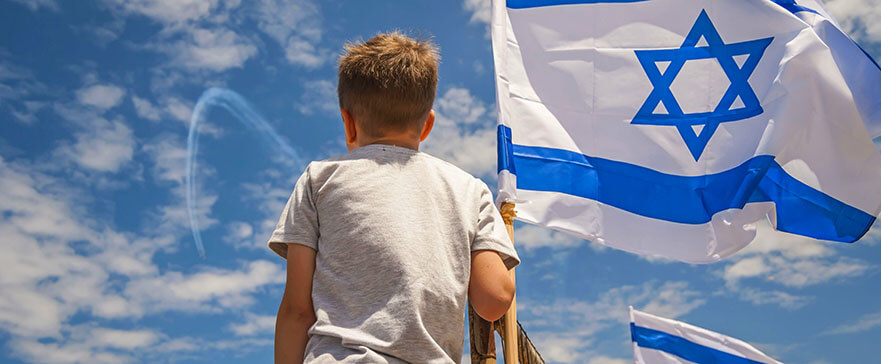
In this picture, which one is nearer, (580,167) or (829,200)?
(580,167)

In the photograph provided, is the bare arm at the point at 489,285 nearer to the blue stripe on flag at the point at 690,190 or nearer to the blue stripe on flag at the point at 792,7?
the blue stripe on flag at the point at 690,190

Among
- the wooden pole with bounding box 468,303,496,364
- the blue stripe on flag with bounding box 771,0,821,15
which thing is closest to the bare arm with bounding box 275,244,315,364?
the wooden pole with bounding box 468,303,496,364

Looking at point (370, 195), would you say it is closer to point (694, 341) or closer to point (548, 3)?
point (548, 3)

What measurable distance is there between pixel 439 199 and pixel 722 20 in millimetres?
5640

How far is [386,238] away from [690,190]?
16.0 ft

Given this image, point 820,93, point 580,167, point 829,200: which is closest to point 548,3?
point 580,167

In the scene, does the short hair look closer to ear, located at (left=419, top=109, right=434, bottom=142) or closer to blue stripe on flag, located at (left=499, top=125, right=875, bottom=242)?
ear, located at (left=419, top=109, right=434, bottom=142)

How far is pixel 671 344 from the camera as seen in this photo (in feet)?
32.3

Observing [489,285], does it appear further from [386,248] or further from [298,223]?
[298,223]

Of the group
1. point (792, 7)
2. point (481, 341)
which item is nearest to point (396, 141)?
point (481, 341)

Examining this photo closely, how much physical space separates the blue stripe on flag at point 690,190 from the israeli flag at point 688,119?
0.01 metres

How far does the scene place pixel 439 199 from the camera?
2059 mm

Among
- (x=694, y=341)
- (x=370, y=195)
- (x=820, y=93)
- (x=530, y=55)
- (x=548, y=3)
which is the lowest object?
(x=370, y=195)

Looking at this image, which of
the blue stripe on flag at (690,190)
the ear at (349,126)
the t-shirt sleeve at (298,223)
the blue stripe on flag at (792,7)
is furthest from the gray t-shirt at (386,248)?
the blue stripe on flag at (792,7)
